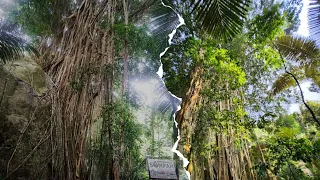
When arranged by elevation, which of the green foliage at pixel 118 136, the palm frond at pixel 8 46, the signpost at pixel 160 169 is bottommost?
the signpost at pixel 160 169

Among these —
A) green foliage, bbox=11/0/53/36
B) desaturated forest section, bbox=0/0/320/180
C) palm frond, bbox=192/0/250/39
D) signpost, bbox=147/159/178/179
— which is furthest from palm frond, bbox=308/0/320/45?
green foliage, bbox=11/0/53/36

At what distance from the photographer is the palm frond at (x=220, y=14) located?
137 cm

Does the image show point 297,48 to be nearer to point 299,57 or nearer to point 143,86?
point 299,57

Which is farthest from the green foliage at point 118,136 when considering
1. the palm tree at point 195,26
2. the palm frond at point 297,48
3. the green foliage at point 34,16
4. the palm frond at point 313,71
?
the palm frond at point 313,71

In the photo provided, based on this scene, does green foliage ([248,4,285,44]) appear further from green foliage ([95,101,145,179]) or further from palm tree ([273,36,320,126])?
green foliage ([95,101,145,179])

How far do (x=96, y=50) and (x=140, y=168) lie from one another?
1.21 m

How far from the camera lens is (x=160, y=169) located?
1970 millimetres

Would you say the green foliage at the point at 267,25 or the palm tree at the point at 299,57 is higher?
the green foliage at the point at 267,25

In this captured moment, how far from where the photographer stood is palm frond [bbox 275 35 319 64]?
330 centimetres

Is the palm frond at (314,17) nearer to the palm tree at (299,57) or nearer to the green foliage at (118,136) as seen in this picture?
the palm tree at (299,57)

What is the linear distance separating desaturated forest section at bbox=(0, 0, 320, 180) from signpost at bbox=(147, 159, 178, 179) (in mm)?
292

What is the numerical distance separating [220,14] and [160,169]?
46.2 inches

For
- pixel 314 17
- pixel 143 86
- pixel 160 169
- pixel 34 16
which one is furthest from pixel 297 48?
pixel 34 16

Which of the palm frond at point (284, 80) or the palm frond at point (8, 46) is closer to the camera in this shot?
the palm frond at point (8, 46)
